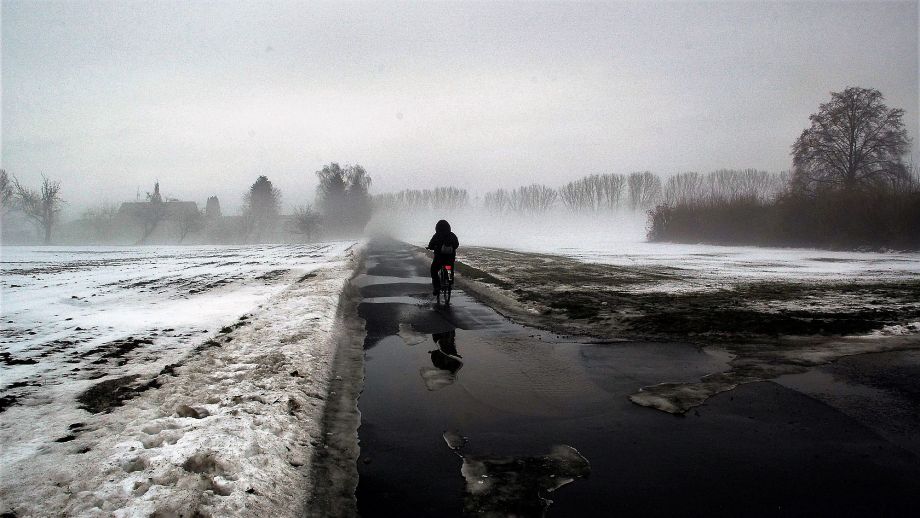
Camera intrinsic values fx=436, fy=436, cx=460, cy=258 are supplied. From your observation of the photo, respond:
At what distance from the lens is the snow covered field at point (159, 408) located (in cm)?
291

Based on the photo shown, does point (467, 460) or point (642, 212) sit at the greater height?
point (642, 212)

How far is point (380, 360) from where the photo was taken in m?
6.59

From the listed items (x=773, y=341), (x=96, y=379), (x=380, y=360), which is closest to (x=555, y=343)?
(x=380, y=360)

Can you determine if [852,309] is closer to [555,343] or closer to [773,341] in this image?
[773,341]

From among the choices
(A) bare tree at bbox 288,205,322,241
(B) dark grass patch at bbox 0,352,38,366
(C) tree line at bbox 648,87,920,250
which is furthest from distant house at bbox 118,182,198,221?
(B) dark grass patch at bbox 0,352,38,366

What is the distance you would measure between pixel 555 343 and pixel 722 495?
4247 millimetres

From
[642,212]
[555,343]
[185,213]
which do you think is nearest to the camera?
[555,343]

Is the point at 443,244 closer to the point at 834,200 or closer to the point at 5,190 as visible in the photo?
the point at 834,200

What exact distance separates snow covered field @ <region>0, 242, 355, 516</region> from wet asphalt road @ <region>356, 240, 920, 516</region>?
775mm

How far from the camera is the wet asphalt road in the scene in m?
2.92

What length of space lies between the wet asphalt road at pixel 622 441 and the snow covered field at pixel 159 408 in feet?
2.54

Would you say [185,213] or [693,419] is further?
[185,213]

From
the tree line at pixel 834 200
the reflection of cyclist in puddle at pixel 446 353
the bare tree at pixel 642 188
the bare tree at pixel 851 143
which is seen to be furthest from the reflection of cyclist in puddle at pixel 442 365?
the bare tree at pixel 642 188

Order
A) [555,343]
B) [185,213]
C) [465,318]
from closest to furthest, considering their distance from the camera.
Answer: [555,343], [465,318], [185,213]
